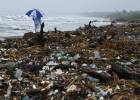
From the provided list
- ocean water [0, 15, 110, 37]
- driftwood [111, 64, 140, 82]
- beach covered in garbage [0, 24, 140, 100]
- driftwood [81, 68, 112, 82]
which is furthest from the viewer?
ocean water [0, 15, 110, 37]

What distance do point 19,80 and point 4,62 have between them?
2.48 meters

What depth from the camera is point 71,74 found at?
9.72m

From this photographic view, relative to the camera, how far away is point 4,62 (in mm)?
11602

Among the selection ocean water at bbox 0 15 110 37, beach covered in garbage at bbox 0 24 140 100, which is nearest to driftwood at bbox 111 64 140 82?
beach covered in garbage at bbox 0 24 140 100

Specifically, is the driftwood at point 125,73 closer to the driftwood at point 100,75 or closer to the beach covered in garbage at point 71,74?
the beach covered in garbage at point 71,74

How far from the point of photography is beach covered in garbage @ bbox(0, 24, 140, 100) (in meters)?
8.18

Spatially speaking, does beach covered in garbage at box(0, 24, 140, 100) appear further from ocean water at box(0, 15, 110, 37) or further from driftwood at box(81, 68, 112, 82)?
ocean water at box(0, 15, 110, 37)

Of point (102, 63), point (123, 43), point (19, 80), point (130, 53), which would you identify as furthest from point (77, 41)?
point (19, 80)

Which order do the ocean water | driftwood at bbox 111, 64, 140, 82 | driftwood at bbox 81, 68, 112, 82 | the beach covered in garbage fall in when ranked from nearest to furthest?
the beach covered in garbage, driftwood at bbox 81, 68, 112, 82, driftwood at bbox 111, 64, 140, 82, the ocean water

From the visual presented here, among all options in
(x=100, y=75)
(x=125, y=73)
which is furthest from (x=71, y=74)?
(x=125, y=73)

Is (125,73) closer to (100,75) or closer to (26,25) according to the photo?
(100,75)

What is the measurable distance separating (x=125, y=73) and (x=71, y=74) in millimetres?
1463

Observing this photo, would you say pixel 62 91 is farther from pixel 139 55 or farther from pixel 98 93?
pixel 139 55

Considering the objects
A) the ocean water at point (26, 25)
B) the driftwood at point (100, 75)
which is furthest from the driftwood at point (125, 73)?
the ocean water at point (26, 25)
